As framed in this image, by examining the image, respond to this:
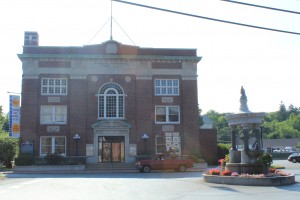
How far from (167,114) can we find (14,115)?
15.6m

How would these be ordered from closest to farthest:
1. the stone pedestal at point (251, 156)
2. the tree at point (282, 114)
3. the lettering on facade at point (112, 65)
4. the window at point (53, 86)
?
1. the stone pedestal at point (251, 156)
2. the window at point (53, 86)
3. the lettering on facade at point (112, 65)
4. the tree at point (282, 114)

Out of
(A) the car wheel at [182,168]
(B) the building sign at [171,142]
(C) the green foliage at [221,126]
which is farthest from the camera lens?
(C) the green foliage at [221,126]

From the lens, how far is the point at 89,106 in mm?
42500

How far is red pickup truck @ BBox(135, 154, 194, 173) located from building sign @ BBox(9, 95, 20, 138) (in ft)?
46.2

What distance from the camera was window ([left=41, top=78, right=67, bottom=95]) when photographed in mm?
42531

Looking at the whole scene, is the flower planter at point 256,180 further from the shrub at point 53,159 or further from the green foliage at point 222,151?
the green foliage at point 222,151

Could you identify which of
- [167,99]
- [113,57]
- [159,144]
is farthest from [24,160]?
[167,99]

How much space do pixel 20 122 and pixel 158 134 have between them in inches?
561

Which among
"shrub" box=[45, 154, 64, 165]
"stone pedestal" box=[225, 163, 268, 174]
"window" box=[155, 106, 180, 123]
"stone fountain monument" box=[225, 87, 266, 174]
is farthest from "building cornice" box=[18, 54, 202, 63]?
"stone pedestal" box=[225, 163, 268, 174]

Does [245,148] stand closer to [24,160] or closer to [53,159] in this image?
[53,159]

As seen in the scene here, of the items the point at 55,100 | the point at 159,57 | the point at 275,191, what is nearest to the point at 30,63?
the point at 55,100

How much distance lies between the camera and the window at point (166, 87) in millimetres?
43719

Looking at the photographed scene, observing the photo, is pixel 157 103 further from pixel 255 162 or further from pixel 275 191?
pixel 275 191

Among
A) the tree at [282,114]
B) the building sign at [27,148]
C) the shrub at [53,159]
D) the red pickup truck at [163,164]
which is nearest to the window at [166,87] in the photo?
the red pickup truck at [163,164]
